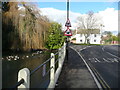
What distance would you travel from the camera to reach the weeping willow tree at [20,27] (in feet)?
47.7

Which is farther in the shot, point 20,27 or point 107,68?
point 20,27

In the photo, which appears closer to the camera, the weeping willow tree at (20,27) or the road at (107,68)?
the road at (107,68)

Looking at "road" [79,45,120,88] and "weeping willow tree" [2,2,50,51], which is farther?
"weeping willow tree" [2,2,50,51]

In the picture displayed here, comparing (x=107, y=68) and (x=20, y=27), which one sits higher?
A: (x=20, y=27)

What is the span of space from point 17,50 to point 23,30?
2673 millimetres

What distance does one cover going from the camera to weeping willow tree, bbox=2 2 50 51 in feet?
47.7

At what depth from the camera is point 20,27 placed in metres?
14.6

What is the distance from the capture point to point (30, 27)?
15.5 m

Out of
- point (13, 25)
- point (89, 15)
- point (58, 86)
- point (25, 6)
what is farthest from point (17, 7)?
point (89, 15)

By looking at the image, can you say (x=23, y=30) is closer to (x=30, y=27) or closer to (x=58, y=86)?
(x=30, y=27)

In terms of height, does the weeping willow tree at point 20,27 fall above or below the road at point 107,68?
above

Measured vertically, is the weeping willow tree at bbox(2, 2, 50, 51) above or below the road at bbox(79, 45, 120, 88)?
above

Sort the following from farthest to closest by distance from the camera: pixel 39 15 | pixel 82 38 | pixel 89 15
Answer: pixel 82 38 → pixel 89 15 → pixel 39 15

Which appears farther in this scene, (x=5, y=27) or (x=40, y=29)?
(x=40, y=29)
